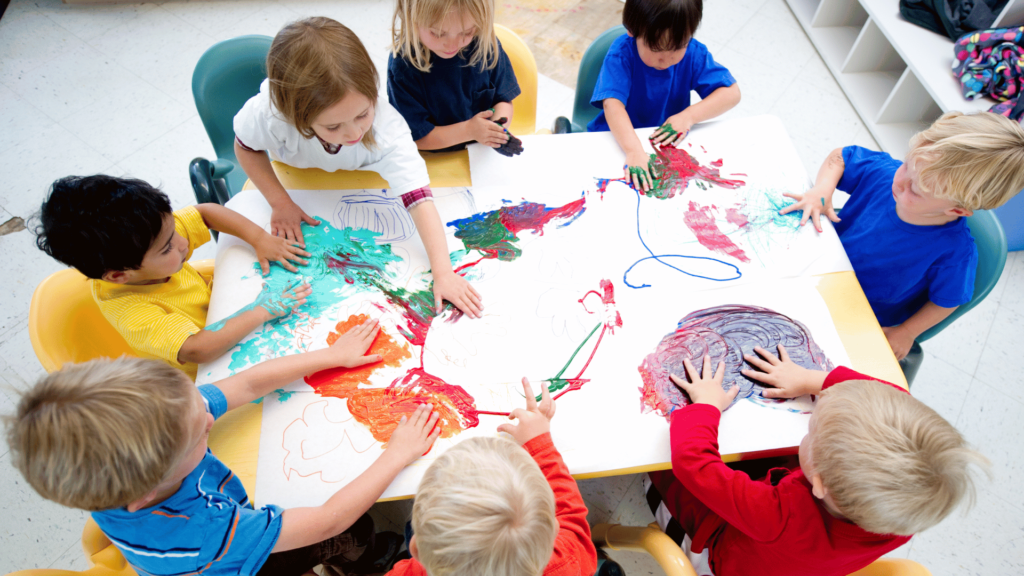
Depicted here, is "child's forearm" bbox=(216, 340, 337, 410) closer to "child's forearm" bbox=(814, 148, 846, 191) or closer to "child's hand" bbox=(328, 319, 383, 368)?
"child's hand" bbox=(328, 319, 383, 368)

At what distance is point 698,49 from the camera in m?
1.68

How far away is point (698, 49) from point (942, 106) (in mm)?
1234

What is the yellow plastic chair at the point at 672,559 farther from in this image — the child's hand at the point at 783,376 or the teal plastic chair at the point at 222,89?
the teal plastic chair at the point at 222,89

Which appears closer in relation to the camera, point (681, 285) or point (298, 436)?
point (298, 436)

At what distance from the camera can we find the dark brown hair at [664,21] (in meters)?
1.43

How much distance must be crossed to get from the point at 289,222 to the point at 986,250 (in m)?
1.70

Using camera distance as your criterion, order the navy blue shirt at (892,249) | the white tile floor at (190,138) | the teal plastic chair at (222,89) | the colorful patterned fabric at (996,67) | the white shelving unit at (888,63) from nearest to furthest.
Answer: the navy blue shirt at (892,249)
the teal plastic chair at (222,89)
the white tile floor at (190,138)
the colorful patterned fabric at (996,67)
the white shelving unit at (888,63)

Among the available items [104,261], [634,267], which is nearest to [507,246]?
[634,267]

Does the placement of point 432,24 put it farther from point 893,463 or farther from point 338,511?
point 893,463

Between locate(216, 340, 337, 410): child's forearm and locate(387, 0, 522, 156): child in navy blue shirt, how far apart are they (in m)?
0.68

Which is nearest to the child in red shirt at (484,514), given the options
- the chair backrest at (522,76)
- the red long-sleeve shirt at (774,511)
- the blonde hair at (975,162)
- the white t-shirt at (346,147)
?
the red long-sleeve shirt at (774,511)

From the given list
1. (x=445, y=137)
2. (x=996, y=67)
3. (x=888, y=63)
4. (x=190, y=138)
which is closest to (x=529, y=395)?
(x=445, y=137)

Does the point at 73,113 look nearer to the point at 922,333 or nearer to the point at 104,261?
the point at 104,261

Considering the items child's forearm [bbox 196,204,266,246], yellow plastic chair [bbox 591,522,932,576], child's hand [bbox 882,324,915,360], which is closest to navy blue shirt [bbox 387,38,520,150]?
child's forearm [bbox 196,204,266,246]
